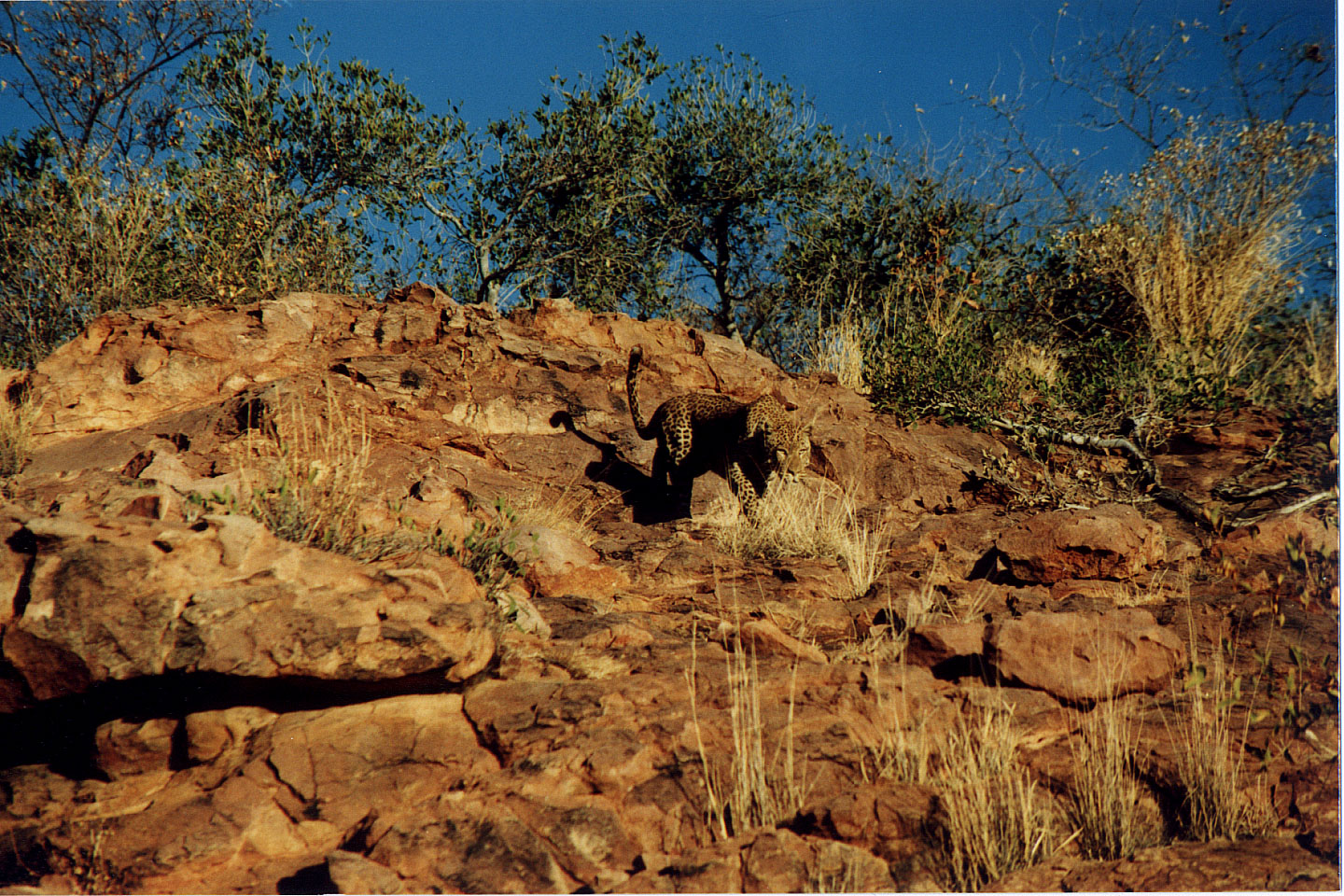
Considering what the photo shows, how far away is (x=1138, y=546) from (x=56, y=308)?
13.9 meters

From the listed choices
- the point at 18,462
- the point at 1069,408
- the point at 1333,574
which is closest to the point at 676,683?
the point at 1333,574

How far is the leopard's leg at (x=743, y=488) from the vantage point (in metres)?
8.00

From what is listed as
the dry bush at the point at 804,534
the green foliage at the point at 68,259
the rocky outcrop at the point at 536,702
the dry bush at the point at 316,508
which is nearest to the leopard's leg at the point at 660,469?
the dry bush at the point at 804,534

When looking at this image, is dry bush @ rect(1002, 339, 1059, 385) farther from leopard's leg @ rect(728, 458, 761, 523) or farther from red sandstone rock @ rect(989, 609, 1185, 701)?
red sandstone rock @ rect(989, 609, 1185, 701)

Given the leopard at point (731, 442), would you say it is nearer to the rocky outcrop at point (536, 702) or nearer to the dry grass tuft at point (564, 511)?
the dry grass tuft at point (564, 511)

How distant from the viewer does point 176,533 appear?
3.48 meters

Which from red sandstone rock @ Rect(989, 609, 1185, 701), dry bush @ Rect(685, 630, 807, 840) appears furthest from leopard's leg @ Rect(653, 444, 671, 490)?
dry bush @ Rect(685, 630, 807, 840)

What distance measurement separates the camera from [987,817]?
301 cm

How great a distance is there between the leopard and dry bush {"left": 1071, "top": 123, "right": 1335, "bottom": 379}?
16.7 ft

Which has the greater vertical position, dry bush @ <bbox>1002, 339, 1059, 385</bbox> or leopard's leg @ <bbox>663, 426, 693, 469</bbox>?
dry bush @ <bbox>1002, 339, 1059, 385</bbox>

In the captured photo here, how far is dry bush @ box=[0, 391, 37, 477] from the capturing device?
7230 mm

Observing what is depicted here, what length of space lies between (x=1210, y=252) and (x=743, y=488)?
23.8ft

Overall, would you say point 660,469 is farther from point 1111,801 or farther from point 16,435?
point 1111,801

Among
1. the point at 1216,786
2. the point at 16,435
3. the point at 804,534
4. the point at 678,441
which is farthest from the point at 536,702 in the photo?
the point at 16,435
